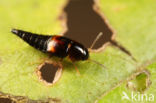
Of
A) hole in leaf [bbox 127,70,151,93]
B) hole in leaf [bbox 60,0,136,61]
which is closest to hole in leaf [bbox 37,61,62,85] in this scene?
hole in leaf [bbox 60,0,136,61]

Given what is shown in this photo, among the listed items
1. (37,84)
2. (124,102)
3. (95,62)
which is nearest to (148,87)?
(124,102)

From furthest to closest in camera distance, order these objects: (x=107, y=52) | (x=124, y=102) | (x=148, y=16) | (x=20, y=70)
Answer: (x=148, y=16)
(x=107, y=52)
(x=20, y=70)
(x=124, y=102)

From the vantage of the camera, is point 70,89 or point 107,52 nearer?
point 70,89

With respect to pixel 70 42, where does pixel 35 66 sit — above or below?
below

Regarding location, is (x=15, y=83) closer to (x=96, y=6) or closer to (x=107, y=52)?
(x=107, y=52)

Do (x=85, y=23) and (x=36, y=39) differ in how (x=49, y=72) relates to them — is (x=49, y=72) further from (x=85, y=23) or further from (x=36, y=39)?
(x=85, y=23)

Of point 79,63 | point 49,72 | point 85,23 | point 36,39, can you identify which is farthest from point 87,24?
point 49,72

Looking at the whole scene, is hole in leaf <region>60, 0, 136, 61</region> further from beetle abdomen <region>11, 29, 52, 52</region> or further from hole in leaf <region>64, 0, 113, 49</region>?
beetle abdomen <region>11, 29, 52, 52</region>
